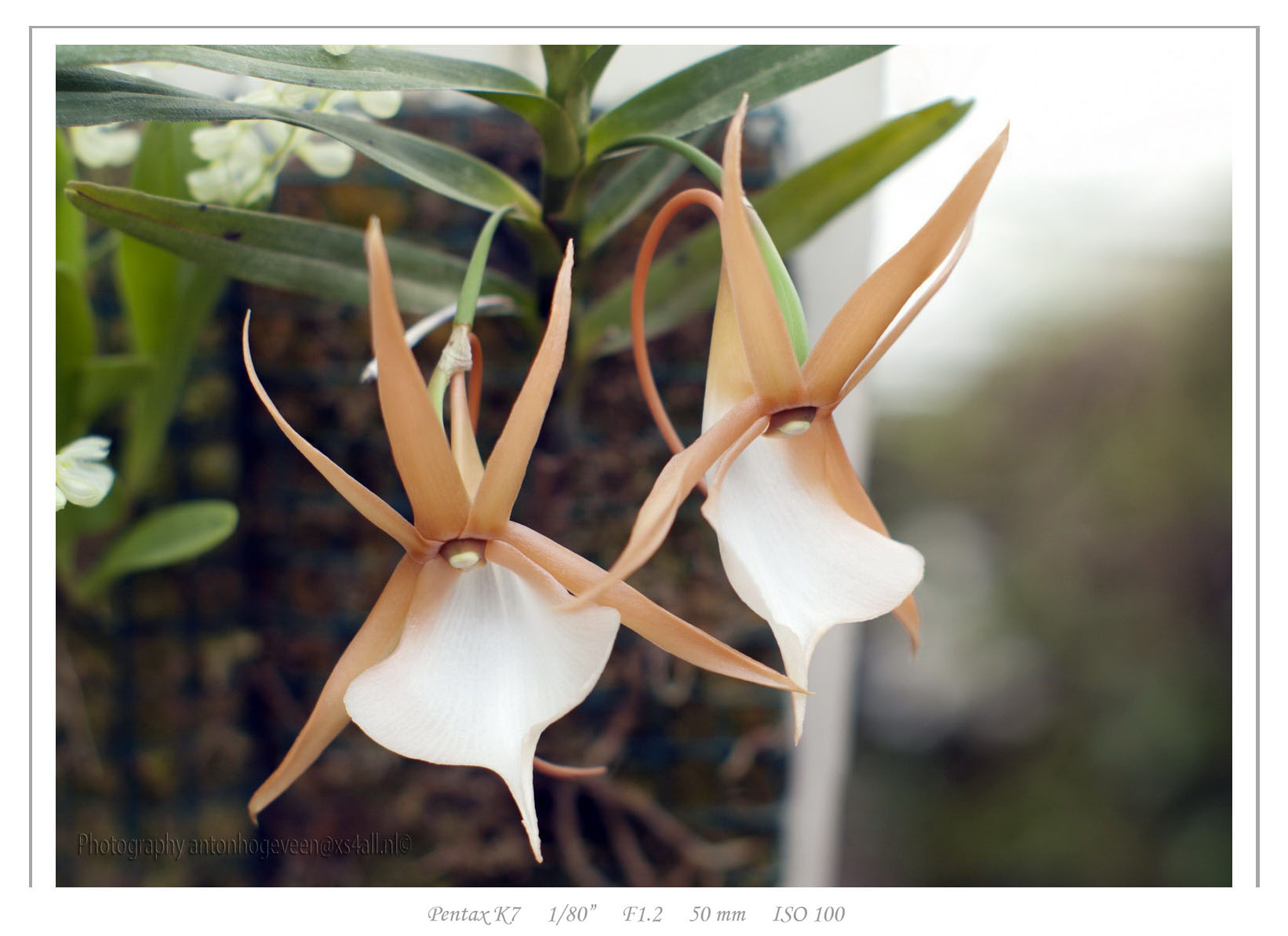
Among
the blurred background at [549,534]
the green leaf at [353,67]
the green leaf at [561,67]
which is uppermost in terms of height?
the green leaf at [561,67]

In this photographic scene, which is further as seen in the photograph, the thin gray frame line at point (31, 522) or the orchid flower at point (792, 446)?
the thin gray frame line at point (31, 522)

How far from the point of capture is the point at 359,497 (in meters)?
0.26

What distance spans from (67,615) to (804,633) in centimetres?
61

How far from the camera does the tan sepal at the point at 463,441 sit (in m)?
0.29

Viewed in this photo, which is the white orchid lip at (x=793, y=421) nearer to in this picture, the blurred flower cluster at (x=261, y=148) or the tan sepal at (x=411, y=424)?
the tan sepal at (x=411, y=424)

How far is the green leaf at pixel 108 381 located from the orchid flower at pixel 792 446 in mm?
443

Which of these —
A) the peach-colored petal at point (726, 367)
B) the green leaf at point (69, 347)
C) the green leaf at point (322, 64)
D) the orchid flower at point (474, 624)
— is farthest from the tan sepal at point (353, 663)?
the green leaf at point (69, 347)

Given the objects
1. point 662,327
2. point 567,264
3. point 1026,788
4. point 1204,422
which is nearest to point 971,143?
point 662,327

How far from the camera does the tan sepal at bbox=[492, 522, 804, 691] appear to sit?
285mm

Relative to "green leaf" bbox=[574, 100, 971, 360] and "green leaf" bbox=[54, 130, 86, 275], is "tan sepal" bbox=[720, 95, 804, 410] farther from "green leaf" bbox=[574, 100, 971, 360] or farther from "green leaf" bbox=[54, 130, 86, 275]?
"green leaf" bbox=[54, 130, 86, 275]

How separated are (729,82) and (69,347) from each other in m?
0.46

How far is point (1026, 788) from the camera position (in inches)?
59.5
